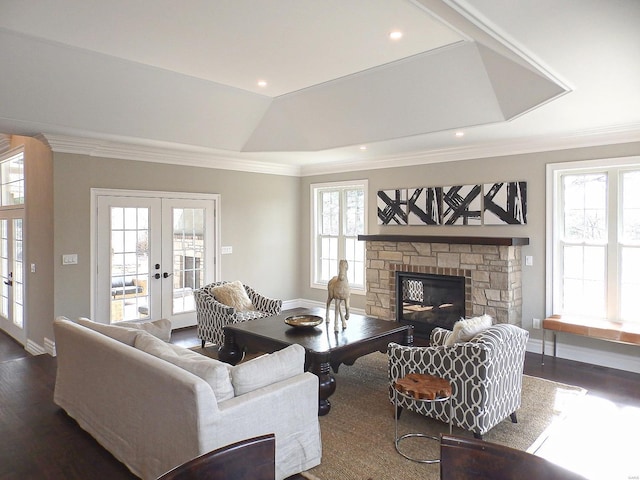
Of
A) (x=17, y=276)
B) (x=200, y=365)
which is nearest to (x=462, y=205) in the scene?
(x=200, y=365)

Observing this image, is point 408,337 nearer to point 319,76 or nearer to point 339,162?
point 319,76

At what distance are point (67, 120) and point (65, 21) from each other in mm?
1641

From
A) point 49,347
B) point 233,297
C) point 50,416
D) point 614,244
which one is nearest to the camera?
point 50,416

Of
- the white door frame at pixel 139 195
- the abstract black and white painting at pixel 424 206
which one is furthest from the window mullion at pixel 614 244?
the white door frame at pixel 139 195

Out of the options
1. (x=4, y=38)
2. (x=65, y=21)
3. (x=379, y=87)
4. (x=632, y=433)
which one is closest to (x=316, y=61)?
(x=379, y=87)

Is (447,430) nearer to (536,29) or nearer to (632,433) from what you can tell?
(632,433)

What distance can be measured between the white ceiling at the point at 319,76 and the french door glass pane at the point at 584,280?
1263 mm

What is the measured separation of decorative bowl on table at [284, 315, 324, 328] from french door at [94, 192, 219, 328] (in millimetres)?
2623

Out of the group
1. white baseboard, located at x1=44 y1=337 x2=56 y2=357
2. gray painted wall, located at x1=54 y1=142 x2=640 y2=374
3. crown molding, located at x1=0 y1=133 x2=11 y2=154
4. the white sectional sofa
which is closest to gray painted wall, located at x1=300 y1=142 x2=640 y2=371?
gray painted wall, located at x1=54 y1=142 x2=640 y2=374

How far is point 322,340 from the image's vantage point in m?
3.91

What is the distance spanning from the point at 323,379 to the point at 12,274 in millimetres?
5261

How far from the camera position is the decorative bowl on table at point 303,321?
4234 mm

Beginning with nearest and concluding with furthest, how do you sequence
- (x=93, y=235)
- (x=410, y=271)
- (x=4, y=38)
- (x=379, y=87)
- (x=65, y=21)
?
(x=65, y=21) → (x=4, y=38) → (x=379, y=87) → (x=93, y=235) → (x=410, y=271)

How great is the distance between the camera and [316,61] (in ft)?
13.3
